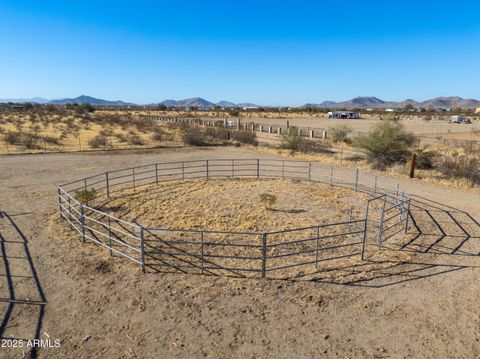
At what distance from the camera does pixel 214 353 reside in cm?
666

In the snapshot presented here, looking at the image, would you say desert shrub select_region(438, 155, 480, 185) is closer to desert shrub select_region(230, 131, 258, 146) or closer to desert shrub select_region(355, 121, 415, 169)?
desert shrub select_region(355, 121, 415, 169)

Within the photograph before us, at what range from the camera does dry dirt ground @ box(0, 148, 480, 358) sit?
22.4 feet

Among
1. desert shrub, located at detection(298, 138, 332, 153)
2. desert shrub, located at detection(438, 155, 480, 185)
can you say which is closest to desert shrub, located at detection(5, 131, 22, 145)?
desert shrub, located at detection(298, 138, 332, 153)

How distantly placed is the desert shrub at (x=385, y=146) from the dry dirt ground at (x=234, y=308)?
46.9 ft

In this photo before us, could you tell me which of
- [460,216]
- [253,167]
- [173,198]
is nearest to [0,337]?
[173,198]

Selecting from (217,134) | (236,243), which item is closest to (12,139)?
(217,134)

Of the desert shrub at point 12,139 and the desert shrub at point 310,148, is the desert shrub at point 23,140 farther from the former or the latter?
the desert shrub at point 310,148

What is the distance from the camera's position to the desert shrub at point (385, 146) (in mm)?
25266

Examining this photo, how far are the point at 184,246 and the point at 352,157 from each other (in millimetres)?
21413

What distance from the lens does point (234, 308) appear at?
8.01 m

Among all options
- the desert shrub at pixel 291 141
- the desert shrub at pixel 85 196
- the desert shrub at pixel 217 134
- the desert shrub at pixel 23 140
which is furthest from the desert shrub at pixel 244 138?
the desert shrub at pixel 85 196

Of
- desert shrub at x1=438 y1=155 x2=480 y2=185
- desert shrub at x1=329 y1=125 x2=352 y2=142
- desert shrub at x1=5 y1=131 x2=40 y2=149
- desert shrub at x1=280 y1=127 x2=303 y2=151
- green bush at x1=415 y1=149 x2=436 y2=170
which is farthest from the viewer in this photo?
desert shrub at x1=329 y1=125 x2=352 y2=142

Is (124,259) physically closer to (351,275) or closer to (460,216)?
A: (351,275)

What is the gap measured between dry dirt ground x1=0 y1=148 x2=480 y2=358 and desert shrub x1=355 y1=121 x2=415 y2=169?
14308 mm
